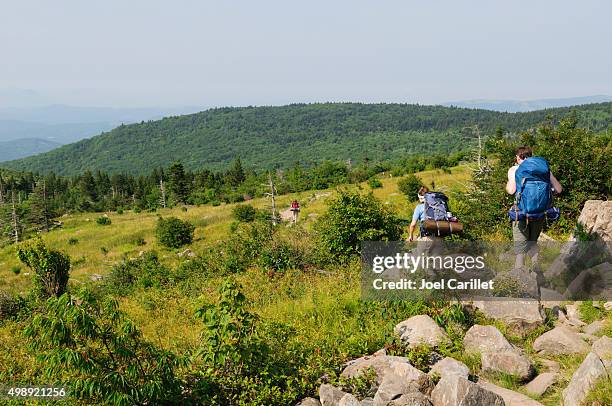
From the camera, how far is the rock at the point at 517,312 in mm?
6309

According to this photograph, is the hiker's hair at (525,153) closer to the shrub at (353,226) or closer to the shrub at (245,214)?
the shrub at (353,226)

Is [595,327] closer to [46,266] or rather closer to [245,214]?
[46,266]

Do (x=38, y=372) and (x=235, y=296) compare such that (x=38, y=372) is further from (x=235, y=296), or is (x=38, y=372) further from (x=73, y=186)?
(x=73, y=186)

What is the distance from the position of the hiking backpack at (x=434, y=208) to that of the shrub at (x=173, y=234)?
2066 cm

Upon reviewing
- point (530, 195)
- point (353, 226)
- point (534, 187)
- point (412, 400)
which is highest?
point (534, 187)

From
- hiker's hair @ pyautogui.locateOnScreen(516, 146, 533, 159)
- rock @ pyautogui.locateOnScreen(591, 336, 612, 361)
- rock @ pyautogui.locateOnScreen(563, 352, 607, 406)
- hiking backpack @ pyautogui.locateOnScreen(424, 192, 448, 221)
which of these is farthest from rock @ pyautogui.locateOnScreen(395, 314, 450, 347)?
hiker's hair @ pyautogui.locateOnScreen(516, 146, 533, 159)

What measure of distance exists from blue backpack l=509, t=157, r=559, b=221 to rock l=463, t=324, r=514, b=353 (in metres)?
2.08

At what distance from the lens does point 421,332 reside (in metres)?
6.24

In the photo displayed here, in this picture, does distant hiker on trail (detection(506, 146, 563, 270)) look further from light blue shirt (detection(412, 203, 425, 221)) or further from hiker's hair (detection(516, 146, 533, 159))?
light blue shirt (detection(412, 203, 425, 221))

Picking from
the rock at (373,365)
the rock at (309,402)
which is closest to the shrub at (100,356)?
the rock at (309,402)

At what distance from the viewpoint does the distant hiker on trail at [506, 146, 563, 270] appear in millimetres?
6723

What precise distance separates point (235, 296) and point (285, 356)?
1192mm

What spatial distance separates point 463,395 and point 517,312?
2.65 meters

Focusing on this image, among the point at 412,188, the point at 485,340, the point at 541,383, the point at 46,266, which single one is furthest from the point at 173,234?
the point at 541,383
